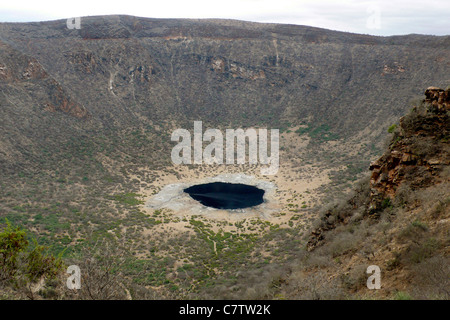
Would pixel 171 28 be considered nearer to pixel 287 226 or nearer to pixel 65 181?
pixel 65 181

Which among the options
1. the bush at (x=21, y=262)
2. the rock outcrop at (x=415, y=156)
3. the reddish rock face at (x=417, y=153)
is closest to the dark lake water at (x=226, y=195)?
the rock outcrop at (x=415, y=156)

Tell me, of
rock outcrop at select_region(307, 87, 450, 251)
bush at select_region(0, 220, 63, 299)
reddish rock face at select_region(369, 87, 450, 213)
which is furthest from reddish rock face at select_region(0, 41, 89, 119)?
reddish rock face at select_region(369, 87, 450, 213)

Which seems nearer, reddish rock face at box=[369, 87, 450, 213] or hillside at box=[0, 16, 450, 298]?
reddish rock face at box=[369, 87, 450, 213]

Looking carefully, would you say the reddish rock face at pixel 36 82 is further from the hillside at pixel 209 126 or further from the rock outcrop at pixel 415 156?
the rock outcrop at pixel 415 156

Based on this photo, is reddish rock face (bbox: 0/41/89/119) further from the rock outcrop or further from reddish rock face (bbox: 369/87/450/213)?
reddish rock face (bbox: 369/87/450/213)

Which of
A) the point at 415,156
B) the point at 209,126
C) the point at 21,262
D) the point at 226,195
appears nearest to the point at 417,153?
the point at 415,156

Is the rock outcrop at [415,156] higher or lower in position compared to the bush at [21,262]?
higher

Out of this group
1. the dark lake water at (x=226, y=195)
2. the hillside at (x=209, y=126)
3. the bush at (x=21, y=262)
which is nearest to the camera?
the bush at (x=21, y=262)

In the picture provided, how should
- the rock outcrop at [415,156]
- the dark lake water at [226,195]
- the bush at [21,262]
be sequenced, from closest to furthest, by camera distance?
the bush at [21,262] → the rock outcrop at [415,156] → the dark lake water at [226,195]

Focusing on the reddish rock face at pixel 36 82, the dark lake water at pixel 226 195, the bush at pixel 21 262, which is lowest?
the dark lake water at pixel 226 195
